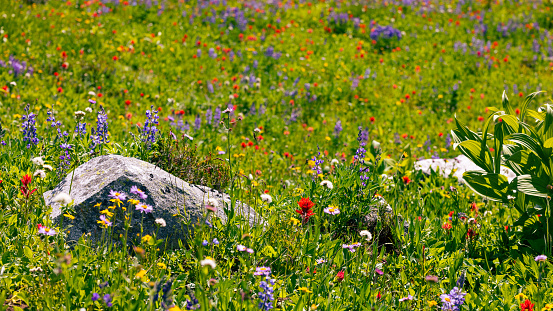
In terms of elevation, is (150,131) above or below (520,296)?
above

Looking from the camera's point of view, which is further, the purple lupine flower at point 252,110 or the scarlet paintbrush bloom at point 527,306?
the purple lupine flower at point 252,110

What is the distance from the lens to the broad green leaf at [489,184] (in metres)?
3.46

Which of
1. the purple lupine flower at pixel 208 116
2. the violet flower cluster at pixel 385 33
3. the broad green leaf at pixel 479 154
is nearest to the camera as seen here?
the broad green leaf at pixel 479 154

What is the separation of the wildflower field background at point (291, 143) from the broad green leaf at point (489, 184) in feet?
0.06

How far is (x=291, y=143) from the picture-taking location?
19.5 feet

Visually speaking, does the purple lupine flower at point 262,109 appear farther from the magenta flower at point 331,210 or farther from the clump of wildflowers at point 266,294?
the clump of wildflowers at point 266,294

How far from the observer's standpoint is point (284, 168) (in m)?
5.20

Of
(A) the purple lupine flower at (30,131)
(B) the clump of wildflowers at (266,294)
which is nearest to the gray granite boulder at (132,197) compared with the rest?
(B) the clump of wildflowers at (266,294)

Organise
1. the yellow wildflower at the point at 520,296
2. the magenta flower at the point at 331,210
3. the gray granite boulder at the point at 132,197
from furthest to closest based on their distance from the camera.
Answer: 1. the magenta flower at the point at 331,210
2. the gray granite boulder at the point at 132,197
3. the yellow wildflower at the point at 520,296

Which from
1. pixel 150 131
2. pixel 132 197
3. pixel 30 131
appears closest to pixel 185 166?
pixel 150 131

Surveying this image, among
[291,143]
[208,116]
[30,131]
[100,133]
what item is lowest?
[291,143]

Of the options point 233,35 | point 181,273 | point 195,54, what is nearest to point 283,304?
point 181,273

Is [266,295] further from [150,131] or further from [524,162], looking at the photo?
[524,162]

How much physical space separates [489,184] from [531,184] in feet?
1.09
